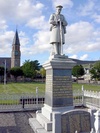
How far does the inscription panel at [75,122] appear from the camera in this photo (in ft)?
24.5

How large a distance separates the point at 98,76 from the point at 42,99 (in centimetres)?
5076

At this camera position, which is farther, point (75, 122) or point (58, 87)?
point (58, 87)

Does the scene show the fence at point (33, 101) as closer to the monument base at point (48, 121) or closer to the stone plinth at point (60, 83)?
the monument base at point (48, 121)

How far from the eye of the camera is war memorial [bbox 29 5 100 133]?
7883mm

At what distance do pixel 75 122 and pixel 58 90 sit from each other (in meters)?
2.47

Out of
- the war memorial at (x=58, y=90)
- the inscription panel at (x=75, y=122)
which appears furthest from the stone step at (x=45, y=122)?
the inscription panel at (x=75, y=122)

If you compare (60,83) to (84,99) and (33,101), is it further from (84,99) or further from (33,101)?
(84,99)

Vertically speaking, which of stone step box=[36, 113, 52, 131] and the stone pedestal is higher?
the stone pedestal

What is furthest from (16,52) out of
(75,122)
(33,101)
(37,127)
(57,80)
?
(75,122)

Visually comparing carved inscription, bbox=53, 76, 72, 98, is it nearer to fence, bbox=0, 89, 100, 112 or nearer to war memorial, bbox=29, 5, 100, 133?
war memorial, bbox=29, 5, 100, 133

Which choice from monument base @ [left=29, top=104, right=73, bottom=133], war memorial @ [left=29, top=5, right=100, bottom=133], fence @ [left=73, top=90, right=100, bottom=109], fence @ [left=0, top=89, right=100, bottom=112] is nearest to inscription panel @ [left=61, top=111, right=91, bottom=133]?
war memorial @ [left=29, top=5, right=100, bottom=133]

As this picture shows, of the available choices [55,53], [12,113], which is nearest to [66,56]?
[55,53]

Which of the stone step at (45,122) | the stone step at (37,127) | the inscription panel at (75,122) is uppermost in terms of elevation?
the inscription panel at (75,122)

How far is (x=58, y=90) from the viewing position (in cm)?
985
